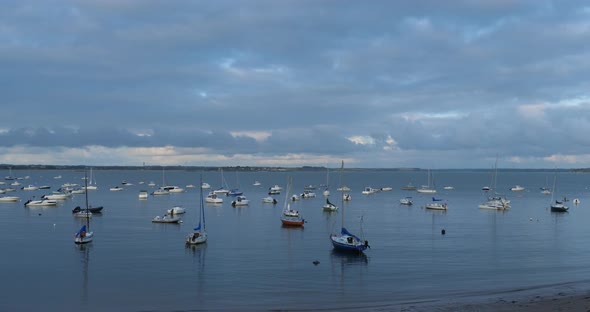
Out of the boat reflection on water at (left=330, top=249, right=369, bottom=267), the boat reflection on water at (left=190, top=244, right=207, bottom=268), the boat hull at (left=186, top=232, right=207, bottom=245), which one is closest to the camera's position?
the boat reflection on water at (left=190, top=244, right=207, bottom=268)

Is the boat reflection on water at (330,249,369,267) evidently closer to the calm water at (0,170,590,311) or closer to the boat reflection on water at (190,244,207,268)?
the calm water at (0,170,590,311)

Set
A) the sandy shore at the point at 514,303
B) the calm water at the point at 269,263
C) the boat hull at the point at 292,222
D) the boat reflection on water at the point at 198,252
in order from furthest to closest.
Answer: the boat hull at the point at 292,222 < the boat reflection on water at the point at 198,252 < the calm water at the point at 269,263 < the sandy shore at the point at 514,303

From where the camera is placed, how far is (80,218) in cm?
9556

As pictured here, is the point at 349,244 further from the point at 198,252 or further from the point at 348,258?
the point at 198,252

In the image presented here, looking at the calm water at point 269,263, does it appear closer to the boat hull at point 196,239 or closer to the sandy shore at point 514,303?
the boat hull at point 196,239

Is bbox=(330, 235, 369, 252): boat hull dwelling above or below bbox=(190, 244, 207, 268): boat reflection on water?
above

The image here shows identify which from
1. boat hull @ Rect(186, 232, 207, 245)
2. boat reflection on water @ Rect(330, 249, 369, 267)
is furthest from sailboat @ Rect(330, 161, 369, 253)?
boat hull @ Rect(186, 232, 207, 245)

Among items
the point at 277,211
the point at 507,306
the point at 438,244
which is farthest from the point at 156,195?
the point at 507,306

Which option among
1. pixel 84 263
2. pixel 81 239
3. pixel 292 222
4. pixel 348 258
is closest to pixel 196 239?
pixel 81 239

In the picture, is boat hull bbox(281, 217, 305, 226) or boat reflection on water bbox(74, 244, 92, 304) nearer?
boat reflection on water bbox(74, 244, 92, 304)

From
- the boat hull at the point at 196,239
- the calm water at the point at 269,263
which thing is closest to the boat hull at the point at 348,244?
the calm water at the point at 269,263

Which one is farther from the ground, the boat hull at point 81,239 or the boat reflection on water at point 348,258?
the boat hull at point 81,239

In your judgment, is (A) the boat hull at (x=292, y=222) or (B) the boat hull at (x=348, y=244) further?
(A) the boat hull at (x=292, y=222)

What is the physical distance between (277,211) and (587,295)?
78438mm
